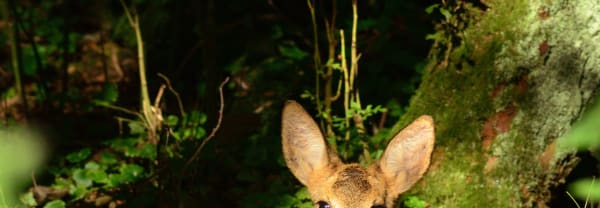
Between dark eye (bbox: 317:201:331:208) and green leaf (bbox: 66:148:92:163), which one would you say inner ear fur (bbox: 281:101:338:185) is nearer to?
dark eye (bbox: 317:201:331:208)

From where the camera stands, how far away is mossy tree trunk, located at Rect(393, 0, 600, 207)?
4.24 m

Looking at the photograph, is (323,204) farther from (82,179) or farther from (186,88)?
(186,88)

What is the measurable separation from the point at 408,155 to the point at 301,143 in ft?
1.97

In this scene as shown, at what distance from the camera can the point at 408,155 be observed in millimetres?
4082

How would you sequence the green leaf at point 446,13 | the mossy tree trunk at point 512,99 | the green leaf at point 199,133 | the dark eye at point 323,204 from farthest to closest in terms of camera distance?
the green leaf at point 199,133
the green leaf at point 446,13
the mossy tree trunk at point 512,99
the dark eye at point 323,204

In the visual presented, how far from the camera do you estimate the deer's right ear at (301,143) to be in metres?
4.01

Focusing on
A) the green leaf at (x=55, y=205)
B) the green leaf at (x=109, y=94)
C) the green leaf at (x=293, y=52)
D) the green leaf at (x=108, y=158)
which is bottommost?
the green leaf at (x=55, y=205)

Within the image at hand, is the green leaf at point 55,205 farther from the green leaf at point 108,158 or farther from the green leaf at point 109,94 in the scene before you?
the green leaf at point 109,94

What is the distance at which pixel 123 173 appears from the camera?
4.91 metres

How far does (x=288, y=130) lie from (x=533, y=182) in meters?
1.53

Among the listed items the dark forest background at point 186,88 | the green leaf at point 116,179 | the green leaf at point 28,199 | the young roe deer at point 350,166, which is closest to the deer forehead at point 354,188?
the young roe deer at point 350,166

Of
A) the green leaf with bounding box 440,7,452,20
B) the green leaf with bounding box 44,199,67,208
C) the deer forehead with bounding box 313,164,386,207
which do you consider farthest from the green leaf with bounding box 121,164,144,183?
the green leaf with bounding box 440,7,452,20

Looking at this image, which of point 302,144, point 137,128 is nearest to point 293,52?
point 137,128

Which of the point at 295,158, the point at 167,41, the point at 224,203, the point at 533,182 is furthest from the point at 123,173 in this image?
the point at 533,182
